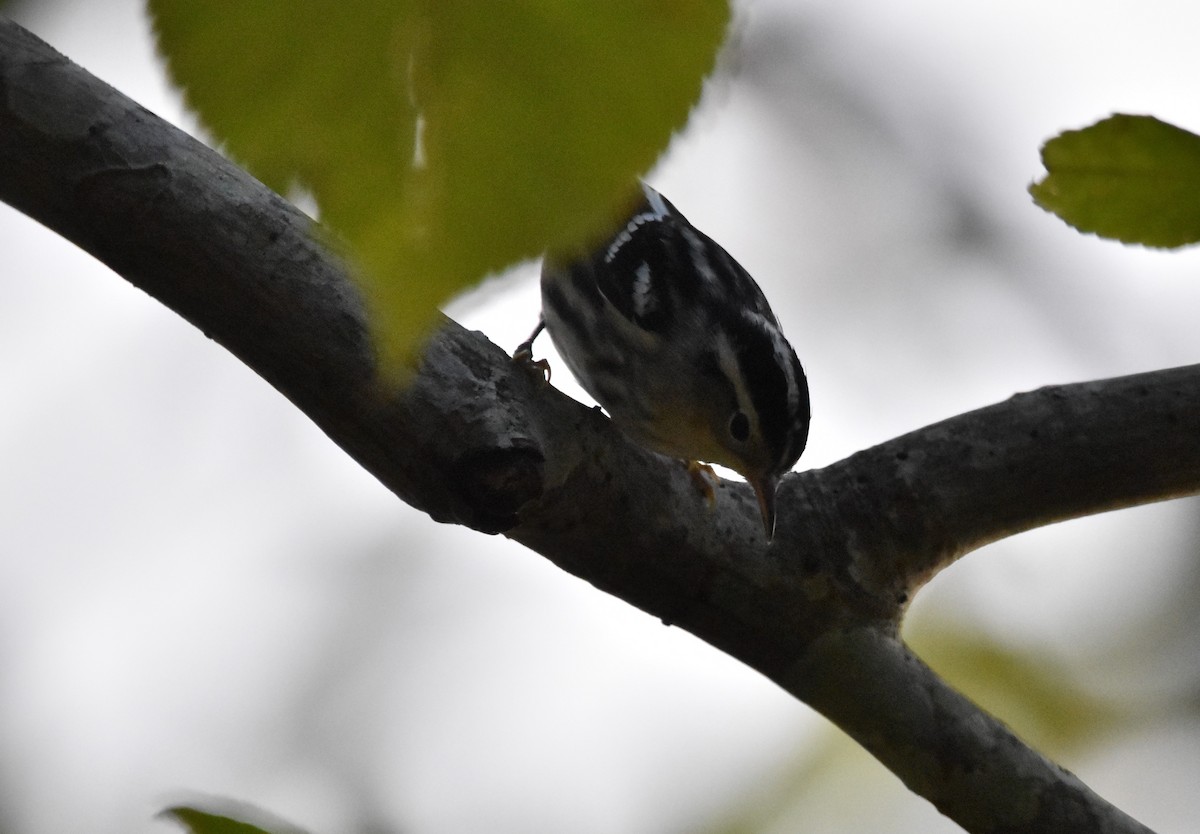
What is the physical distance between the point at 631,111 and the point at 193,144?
127 centimetres

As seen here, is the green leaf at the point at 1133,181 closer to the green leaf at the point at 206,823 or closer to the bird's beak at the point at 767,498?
the green leaf at the point at 206,823

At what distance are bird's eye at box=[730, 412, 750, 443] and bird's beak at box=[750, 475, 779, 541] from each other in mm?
251

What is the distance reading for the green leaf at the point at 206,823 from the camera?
629 millimetres

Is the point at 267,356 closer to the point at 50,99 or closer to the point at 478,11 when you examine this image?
the point at 50,99

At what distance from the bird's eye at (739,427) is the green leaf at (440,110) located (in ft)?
7.09

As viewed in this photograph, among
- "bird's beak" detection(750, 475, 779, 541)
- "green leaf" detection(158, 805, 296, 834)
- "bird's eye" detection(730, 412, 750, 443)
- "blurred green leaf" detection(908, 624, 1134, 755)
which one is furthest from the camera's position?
"blurred green leaf" detection(908, 624, 1134, 755)

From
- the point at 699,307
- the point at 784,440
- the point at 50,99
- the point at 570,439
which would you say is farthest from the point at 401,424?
the point at 699,307

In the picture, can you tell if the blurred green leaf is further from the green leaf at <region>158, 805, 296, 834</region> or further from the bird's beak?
the green leaf at <region>158, 805, 296, 834</region>

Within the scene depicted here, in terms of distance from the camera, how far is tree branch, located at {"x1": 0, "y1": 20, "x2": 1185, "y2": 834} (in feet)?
4.46

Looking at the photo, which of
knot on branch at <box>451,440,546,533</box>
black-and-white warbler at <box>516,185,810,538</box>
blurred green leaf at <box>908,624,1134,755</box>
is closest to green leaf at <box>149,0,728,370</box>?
knot on branch at <box>451,440,546,533</box>

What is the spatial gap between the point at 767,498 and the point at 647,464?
35cm

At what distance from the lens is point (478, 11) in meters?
0.33

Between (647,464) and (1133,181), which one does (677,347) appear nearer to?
(647,464)

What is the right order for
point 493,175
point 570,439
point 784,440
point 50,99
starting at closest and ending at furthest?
point 493,175 < point 50,99 < point 570,439 < point 784,440
